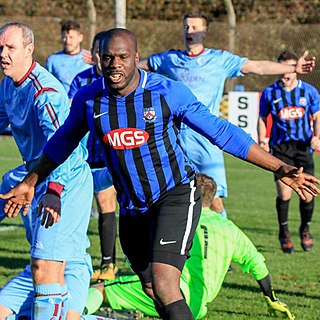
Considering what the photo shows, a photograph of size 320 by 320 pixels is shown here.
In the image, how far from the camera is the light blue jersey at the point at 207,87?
8.98m

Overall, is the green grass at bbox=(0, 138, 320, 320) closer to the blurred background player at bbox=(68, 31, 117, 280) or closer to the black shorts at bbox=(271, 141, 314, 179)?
the blurred background player at bbox=(68, 31, 117, 280)

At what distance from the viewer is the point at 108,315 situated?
6.49 metres

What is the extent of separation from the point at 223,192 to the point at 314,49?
1727cm

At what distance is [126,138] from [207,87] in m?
3.94

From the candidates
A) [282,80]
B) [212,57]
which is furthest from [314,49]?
[212,57]

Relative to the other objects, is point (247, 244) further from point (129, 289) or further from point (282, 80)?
point (282, 80)

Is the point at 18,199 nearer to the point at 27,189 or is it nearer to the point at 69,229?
the point at 27,189

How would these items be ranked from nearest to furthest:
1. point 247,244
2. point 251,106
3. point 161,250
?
1. point 161,250
2. point 247,244
3. point 251,106

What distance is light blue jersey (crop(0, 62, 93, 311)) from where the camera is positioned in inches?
211

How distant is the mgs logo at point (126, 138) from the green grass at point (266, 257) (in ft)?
7.03

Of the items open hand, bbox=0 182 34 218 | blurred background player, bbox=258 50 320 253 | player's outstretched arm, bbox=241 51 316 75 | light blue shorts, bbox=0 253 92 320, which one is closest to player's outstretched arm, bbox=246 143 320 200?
open hand, bbox=0 182 34 218

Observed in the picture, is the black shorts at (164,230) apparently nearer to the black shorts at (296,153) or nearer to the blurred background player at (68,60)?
the black shorts at (296,153)

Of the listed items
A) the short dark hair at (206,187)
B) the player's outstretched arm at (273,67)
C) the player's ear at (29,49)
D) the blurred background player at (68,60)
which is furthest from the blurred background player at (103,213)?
the blurred background player at (68,60)

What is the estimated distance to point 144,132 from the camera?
202 inches
